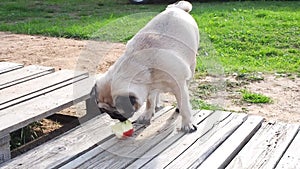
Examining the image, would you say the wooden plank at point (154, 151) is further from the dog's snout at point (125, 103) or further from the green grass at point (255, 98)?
the green grass at point (255, 98)

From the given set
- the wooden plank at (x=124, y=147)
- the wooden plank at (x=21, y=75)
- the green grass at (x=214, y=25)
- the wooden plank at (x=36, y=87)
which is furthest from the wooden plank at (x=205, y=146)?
the wooden plank at (x=21, y=75)

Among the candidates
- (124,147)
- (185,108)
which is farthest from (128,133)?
(185,108)

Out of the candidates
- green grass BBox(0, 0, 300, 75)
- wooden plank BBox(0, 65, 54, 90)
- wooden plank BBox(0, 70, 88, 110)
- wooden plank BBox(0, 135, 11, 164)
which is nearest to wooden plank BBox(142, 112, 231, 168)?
green grass BBox(0, 0, 300, 75)

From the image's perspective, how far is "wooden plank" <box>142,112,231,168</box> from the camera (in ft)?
10.8

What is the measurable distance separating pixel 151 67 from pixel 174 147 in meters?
0.61

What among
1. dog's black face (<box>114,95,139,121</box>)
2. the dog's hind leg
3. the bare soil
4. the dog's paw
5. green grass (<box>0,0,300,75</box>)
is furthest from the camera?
green grass (<box>0,0,300,75</box>)

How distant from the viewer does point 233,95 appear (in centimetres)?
553

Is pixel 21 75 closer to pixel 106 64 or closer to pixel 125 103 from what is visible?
pixel 106 64

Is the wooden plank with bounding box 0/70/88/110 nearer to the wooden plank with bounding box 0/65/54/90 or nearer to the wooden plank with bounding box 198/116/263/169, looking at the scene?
the wooden plank with bounding box 0/65/54/90

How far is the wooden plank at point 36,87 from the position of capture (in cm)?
401

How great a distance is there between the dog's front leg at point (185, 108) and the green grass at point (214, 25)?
20.9 inches

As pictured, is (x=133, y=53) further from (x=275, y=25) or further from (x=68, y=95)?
(x=275, y=25)

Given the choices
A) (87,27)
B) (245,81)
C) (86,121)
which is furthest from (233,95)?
(87,27)

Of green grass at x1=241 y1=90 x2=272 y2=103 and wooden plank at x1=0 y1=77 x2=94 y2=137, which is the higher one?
wooden plank at x1=0 y1=77 x2=94 y2=137
